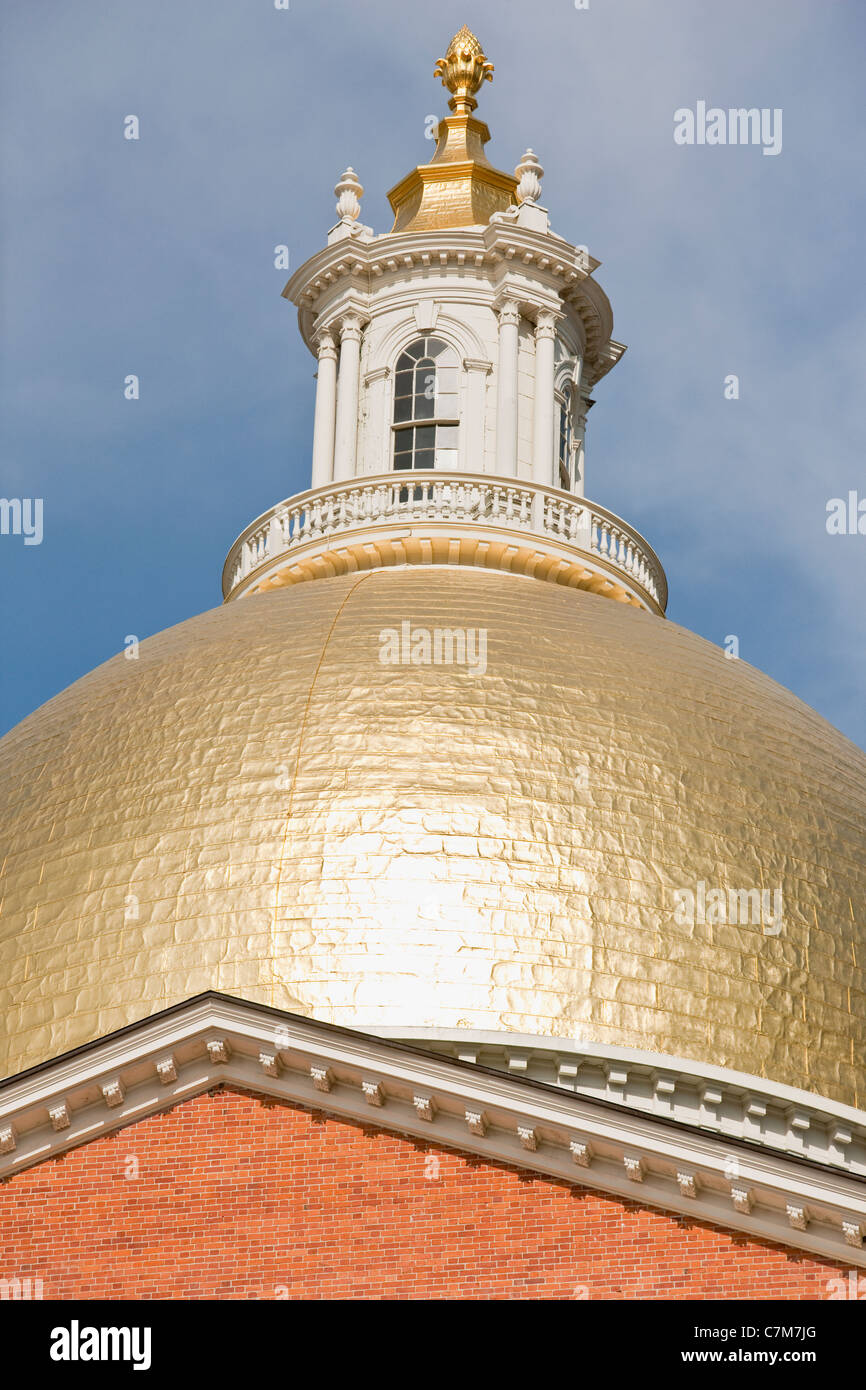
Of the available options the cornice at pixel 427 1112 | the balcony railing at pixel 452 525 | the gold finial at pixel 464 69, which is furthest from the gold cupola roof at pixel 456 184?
the cornice at pixel 427 1112

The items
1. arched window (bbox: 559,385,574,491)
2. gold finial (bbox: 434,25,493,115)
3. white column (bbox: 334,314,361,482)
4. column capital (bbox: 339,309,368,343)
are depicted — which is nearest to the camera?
white column (bbox: 334,314,361,482)

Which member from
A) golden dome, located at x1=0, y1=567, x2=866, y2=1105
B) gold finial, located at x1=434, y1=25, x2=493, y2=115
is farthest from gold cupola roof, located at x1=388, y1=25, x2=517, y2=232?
golden dome, located at x1=0, y1=567, x2=866, y2=1105

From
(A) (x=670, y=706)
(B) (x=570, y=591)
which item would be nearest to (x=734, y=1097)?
(A) (x=670, y=706)

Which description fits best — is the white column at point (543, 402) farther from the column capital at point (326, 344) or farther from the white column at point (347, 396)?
the column capital at point (326, 344)

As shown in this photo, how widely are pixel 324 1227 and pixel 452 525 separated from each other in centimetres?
1628

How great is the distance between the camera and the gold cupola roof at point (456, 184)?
1597 inches

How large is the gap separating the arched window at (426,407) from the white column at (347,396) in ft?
2.27

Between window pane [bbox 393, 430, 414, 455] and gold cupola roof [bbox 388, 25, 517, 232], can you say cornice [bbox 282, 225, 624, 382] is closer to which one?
gold cupola roof [bbox 388, 25, 517, 232]

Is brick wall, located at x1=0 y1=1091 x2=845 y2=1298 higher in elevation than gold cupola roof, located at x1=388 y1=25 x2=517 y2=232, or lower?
lower

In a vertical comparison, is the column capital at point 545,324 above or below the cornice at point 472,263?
below

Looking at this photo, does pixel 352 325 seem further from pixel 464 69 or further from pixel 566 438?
pixel 464 69

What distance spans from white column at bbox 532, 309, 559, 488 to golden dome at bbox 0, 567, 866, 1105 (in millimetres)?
8546

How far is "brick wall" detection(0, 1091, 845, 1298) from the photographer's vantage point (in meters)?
17.8

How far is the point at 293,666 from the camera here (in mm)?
27438
